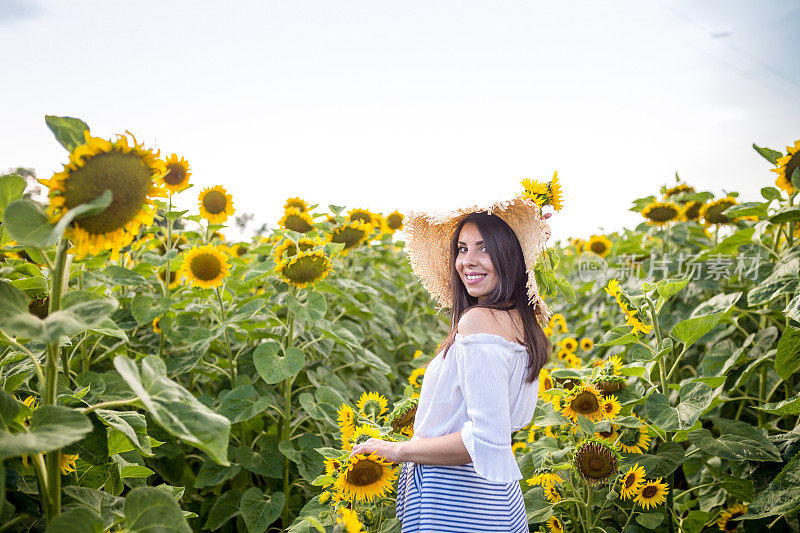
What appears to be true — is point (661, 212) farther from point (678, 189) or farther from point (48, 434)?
point (48, 434)

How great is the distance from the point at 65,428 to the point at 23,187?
44 cm

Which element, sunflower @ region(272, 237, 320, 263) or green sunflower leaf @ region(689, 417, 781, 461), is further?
sunflower @ region(272, 237, 320, 263)

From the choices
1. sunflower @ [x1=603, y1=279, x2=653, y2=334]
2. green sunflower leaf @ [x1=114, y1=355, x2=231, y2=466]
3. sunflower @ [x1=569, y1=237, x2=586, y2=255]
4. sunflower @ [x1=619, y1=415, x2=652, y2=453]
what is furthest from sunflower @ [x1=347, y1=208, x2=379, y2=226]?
sunflower @ [x1=569, y1=237, x2=586, y2=255]

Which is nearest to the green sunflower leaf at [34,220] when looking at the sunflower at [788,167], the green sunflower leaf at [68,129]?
the green sunflower leaf at [68,129]

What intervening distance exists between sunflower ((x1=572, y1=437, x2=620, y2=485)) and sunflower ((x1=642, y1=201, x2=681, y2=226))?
2.28 metres

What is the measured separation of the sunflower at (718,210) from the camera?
11.3ft

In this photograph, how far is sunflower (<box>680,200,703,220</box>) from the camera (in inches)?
144

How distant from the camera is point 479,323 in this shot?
156 cm

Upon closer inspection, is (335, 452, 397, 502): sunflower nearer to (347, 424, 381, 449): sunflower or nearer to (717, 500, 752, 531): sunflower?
(347, 424, 381, 449): sunflower

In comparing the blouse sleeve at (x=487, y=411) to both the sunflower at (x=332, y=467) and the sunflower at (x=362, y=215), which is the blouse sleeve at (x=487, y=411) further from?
the sunflower at (x=362, y=215)

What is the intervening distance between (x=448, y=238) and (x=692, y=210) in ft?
7.79

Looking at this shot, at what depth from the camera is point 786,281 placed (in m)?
2.18

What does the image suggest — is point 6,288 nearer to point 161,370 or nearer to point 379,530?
point 161,370

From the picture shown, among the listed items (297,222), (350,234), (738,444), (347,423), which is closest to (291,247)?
(297,222)
